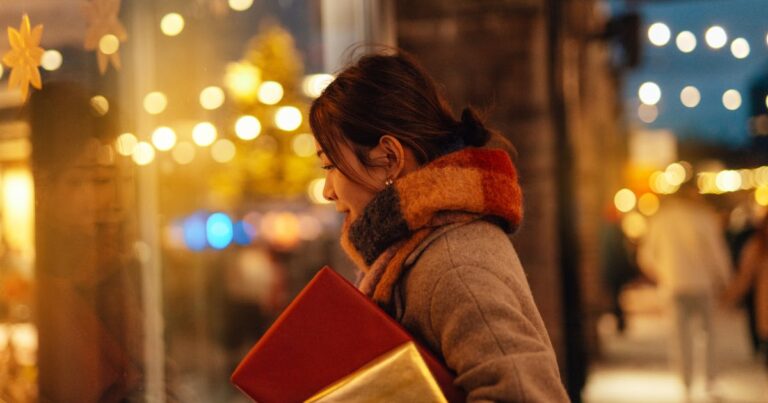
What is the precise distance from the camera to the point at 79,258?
105 inches

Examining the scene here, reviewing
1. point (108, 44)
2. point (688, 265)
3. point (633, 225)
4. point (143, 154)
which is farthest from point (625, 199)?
point (108, 44)

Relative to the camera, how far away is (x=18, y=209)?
2.43 metres

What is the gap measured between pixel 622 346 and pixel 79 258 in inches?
289

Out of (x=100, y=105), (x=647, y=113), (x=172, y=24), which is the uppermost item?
(x=172, y=24)

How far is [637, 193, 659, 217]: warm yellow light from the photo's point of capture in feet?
27.4

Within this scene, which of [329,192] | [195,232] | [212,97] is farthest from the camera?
[195,232]

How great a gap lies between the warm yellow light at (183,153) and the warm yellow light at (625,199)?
4.75 metres

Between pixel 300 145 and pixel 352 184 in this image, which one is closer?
pixel 352 184

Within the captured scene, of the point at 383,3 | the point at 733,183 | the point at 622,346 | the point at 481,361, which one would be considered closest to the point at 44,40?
the point at 481,361

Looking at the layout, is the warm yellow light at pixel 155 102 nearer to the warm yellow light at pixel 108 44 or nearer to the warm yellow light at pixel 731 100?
the warm yellow light at pixel 108 44

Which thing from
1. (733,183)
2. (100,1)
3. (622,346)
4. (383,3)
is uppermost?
(383,3)

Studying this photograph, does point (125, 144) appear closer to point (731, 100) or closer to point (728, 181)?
point (731, 100)

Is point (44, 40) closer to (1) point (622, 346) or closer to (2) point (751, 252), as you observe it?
(2) point (751, 252)

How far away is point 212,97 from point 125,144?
7.29 ft
